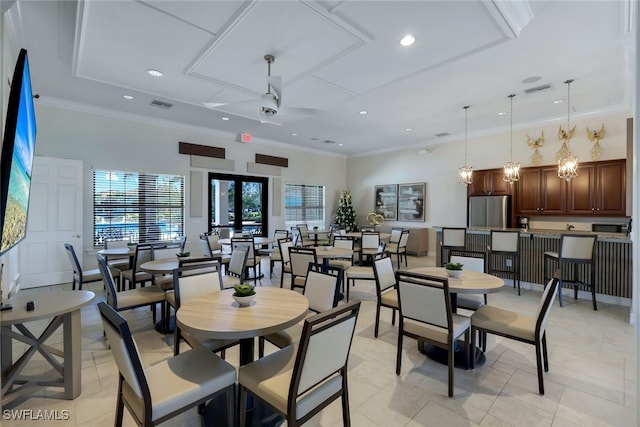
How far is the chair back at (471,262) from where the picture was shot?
356 centimetres

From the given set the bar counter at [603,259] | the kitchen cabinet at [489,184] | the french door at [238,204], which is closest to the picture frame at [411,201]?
the kitchen cabinet at [489,184]

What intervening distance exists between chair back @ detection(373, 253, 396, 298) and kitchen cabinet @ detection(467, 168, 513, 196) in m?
5.25

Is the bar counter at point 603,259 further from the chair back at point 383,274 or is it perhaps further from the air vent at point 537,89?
the chair back at point 383,274

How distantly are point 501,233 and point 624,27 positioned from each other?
3.16 meters

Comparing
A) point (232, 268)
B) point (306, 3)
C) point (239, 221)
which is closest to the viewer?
point (306, 3)

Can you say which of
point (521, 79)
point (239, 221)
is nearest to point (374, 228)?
point (239, 221)

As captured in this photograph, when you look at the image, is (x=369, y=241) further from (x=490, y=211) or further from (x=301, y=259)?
(x=490, y=211)

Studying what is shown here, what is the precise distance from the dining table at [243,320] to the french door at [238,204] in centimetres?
576

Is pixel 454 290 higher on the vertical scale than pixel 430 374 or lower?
higher

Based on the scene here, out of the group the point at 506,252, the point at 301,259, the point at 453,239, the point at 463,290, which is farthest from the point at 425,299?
the point at 453,239

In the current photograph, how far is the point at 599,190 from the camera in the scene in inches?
232

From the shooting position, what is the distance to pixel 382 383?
2.47 meters

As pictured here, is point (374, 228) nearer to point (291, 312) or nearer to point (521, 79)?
point (521, 79)

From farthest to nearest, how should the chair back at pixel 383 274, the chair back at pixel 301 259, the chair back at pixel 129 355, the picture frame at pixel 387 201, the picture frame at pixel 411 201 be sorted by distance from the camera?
the picture frame at pixel 387 201 < the picture frame at pixel 411 201 < the chair back at pixel 301 259 < the chair back at pixel 383 274 < the chair back at pixel 129 355
